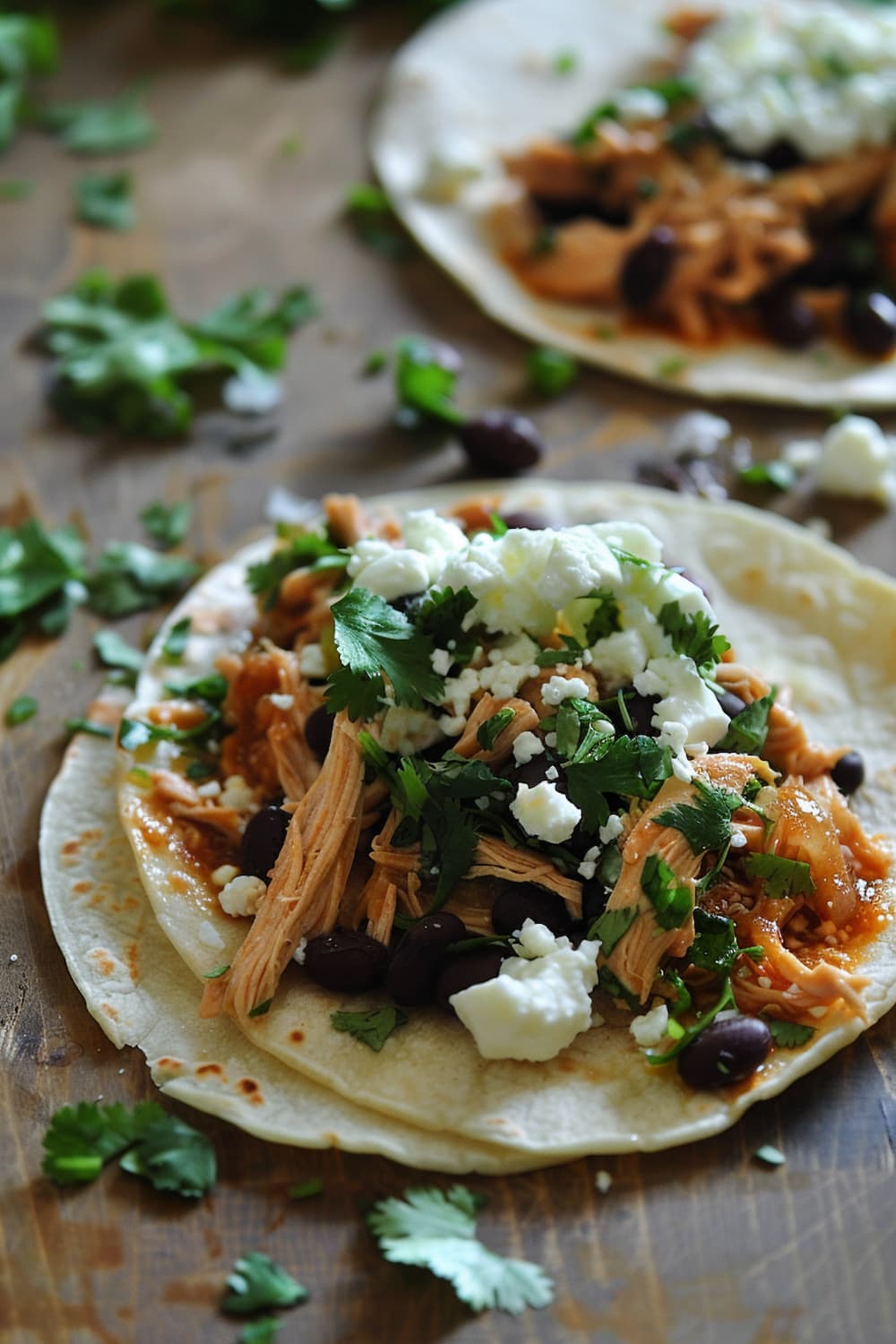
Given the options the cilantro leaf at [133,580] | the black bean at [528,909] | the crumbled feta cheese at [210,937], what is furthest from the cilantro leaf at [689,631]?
the cilantro leaf at [133,580]

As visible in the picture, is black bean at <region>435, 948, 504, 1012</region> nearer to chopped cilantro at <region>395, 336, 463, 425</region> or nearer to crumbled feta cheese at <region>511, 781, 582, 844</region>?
crumbled feta cheese at <region>511, 781, 582, 844</region>

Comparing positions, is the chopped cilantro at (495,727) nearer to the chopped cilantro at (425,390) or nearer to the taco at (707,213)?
the chopped cilantro at (425,390)

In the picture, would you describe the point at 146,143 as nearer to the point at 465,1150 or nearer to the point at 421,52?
the point at 421,52

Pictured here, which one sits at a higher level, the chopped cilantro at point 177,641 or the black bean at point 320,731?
the black bean at point 320,731

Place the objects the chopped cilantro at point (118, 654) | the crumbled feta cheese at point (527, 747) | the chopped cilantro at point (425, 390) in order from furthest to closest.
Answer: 1. the chopped cilantro at point (425, 390)
2. the chopped cilantro at point (118, 654)
3. the crumbled feta cheese at point (527, 747)

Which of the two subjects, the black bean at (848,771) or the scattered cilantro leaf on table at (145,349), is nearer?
the black bean at (848,771)

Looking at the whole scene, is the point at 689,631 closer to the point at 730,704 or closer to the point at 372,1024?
the point at 730,704

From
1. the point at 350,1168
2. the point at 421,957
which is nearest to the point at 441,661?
the point at 421,957
